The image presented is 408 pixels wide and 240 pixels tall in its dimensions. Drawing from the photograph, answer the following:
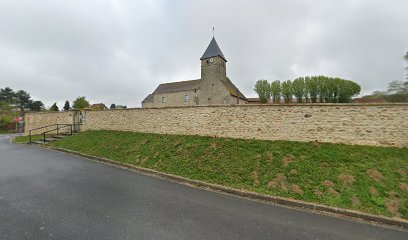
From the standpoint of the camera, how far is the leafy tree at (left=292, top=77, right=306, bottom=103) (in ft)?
102

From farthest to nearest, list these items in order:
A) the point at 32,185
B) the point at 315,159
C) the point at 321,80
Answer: the point at 321,80, the point at 315,159, the point at 32,185

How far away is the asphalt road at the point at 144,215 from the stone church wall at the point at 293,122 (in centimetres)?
497

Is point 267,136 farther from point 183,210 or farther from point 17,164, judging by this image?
point 17,164

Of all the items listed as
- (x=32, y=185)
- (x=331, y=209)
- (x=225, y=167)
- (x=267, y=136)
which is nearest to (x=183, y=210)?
(x=225, y=167)

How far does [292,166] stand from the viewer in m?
6.82

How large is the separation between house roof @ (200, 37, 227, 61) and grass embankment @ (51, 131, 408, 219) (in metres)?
25.7

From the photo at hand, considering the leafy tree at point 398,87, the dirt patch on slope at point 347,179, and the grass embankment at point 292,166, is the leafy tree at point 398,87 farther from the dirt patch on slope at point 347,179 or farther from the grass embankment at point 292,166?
the dirt patch on slope at point 347,179

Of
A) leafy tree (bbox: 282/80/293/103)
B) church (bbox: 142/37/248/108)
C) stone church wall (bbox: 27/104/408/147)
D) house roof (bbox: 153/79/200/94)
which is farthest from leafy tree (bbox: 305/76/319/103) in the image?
stone church wall (bbox: 27/104/408/147)

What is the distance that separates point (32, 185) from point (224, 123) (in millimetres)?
8250

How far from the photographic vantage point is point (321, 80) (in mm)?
30406

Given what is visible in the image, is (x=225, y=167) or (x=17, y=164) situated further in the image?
(x=17, y=164)

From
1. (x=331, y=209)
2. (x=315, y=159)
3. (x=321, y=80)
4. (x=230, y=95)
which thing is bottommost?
(x=331, y=209)

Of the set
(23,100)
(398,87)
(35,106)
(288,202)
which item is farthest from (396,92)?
(23,100)

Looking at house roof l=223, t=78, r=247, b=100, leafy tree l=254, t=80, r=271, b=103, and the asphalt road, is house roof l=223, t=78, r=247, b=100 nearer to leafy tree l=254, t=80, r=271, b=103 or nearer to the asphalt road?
leafy tree l=254, t=80, r=271, b=103
